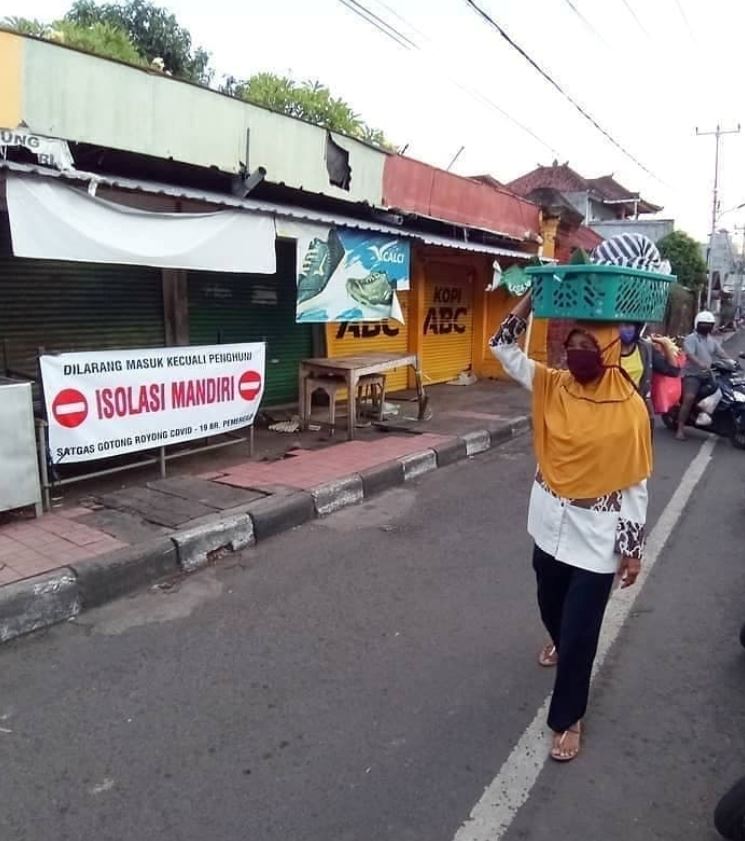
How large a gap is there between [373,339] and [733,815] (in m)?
8.97

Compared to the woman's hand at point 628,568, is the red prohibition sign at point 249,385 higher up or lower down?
higher up

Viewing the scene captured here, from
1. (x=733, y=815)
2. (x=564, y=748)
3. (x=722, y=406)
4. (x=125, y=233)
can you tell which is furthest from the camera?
(x=722, y=406)

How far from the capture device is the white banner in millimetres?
4977

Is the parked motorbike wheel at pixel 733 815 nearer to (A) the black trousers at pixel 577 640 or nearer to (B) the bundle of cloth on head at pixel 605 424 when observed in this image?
(A) the black trousers at pixel 577 640

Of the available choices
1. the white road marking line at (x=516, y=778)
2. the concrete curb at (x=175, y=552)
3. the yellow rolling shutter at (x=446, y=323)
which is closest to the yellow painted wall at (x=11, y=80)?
the concrete curb at (x=175, y=552)

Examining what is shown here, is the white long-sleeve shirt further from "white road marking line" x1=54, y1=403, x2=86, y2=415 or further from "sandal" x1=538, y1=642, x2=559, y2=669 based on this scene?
"white road marking line" x1=54, y1=403, x2=86, y2=415

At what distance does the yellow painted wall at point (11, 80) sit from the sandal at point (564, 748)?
541cm

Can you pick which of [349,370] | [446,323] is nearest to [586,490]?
[349,370]

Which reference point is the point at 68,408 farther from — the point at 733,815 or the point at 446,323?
the point at 446,323

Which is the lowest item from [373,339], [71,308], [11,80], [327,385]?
[327,385]

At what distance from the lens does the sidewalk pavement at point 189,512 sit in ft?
12.9

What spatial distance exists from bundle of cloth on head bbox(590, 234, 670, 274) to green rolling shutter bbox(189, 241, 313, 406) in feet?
19.6

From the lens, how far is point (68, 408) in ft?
16.4

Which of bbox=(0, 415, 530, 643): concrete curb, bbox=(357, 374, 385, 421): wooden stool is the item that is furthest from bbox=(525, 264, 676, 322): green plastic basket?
bbox=(357, 374, 385, 421): wooden stool
